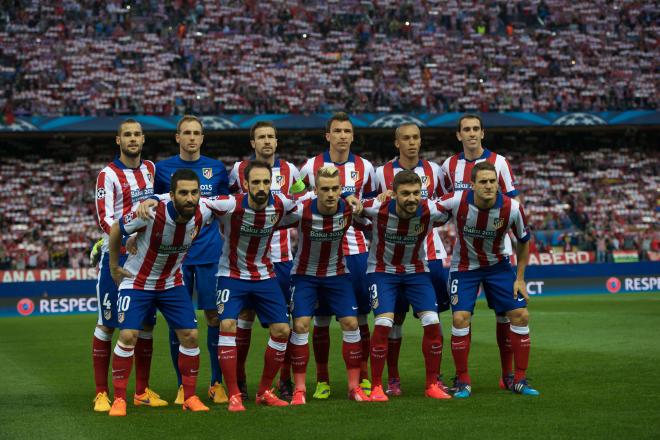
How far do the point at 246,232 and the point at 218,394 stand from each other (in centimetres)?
158

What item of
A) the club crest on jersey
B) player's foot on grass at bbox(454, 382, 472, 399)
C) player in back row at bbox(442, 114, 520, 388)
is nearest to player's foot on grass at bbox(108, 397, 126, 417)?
the club crest on jersey

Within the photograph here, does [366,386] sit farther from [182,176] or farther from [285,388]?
[182,176]

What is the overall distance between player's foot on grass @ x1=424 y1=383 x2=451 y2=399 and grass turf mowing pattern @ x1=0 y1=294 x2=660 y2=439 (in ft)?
0.48

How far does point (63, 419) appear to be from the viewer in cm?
796

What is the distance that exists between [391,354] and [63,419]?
123 inches

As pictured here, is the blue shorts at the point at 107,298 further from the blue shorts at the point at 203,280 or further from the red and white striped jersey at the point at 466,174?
the red and white striped jersey at the point at 466,174

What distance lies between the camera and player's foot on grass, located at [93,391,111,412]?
838 cm

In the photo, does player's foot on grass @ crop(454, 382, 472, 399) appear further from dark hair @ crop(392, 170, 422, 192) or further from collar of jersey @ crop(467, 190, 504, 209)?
dark hair @ crop(392, 170, 422, 192)

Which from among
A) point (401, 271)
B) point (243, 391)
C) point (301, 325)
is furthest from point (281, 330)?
point (401, 271)

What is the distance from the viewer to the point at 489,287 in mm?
8930

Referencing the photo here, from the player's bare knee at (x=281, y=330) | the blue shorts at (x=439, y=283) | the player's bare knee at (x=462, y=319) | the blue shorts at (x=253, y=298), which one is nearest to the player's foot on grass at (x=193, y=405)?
the blue shorts at (x=253, y=298)

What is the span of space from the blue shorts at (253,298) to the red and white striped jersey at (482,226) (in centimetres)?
171

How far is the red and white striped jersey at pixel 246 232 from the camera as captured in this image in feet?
27.6

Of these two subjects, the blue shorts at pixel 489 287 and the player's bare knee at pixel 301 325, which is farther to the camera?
the blue shorts at pixel 489 287
